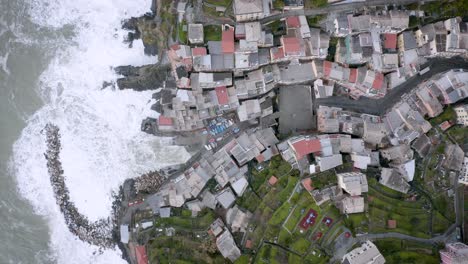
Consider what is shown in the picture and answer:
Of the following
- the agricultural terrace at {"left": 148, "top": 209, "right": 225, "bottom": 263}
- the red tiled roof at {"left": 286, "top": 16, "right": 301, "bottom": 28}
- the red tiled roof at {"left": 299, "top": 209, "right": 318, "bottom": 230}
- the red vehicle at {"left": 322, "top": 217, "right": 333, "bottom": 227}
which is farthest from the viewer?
the red tiled roof at {"left": 286, "top": 16, "right": 301, "bottom": 28}

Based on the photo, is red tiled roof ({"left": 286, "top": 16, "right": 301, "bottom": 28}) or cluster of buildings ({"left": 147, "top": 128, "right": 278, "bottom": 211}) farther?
cluster of buildings ({"left": 147, "top": 128, "right": 278, "bottom": 211})

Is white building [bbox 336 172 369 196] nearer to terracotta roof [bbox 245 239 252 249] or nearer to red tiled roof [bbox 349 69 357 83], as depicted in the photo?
red tiled roof [bbox 349 69 357 83]

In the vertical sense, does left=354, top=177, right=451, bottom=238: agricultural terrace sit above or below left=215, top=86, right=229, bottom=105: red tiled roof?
below

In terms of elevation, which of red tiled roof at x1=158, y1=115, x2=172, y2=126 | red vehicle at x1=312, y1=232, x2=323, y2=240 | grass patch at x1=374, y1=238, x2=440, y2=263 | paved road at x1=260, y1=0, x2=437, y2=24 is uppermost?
paved road at x1=260, y1=0, x2=437, y2=24

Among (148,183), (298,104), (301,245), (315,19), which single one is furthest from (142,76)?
(301,245)

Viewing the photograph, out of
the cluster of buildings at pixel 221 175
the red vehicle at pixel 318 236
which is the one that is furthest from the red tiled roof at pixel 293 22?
the red vehicle at pixel 318 236

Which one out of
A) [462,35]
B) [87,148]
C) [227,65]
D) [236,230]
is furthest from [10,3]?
[462,35]

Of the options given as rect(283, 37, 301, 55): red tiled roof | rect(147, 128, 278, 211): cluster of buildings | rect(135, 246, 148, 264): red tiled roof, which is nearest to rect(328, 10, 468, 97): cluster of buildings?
rect(283, 37, 301, 55): red tiled roof

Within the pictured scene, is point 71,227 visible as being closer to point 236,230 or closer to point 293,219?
point 236,230
